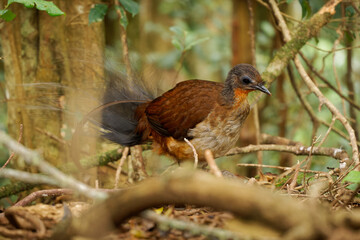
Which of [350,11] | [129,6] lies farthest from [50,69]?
[350,11]

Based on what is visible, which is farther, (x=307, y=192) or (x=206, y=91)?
(x=206, y=91)

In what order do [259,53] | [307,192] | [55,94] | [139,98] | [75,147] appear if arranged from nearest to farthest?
[307,192]
[75,147]
[55,94]
[139,98]
[259,53]

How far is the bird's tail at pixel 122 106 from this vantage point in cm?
376

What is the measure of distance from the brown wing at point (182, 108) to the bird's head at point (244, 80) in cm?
13

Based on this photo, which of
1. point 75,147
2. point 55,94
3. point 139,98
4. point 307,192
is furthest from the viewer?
point 139,98

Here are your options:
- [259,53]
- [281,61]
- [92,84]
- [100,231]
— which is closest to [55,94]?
[92,84]

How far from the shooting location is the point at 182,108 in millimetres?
3611

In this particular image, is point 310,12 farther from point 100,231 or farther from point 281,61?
point 100,231

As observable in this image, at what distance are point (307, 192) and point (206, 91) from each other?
1.45m

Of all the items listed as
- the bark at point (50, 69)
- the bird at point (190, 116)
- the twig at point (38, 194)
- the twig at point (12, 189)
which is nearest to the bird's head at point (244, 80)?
the bird at point (190, 116)

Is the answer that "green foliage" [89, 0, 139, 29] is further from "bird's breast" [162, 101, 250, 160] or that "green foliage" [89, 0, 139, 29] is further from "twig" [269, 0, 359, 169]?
"twig" [269, 0, 359, 169]

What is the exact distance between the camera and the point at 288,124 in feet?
23.5

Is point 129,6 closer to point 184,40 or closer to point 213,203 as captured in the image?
point 184,40

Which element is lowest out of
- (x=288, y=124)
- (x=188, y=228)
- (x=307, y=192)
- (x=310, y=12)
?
(x=288, y=124)
